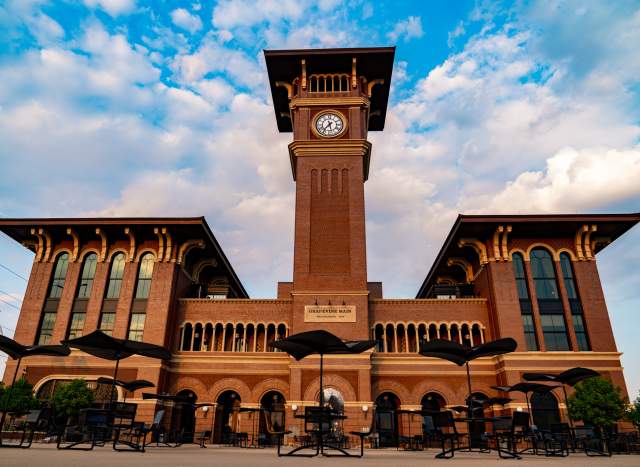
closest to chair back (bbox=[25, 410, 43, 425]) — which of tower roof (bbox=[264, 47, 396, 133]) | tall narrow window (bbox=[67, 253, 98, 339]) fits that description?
tall narrow window (bbox=[67, 253, 98, 339])

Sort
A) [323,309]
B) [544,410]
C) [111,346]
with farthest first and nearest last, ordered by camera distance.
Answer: [323,309] < [544,410] < [111,346]

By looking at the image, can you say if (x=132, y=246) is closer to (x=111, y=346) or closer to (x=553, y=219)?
(x=111, y=346)

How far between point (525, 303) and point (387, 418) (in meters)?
12.0

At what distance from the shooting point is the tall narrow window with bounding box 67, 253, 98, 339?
29.7 m

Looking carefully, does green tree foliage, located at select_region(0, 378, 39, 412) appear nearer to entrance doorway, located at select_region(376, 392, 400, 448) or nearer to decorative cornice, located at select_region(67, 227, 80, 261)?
decorative cornice, located at select_region(67, 227, 80, 261)

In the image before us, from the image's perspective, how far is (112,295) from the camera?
3058 cm

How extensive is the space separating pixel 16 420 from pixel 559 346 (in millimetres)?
33452

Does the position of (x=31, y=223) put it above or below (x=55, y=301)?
above

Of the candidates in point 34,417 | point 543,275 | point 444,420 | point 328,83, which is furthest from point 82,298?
point 543,275

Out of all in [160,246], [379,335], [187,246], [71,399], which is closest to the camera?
[71,399]

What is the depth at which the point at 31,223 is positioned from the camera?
31125 millimetres

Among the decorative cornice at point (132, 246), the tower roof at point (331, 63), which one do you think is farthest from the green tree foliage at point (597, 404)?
the decorative cornice at point (132, 246)

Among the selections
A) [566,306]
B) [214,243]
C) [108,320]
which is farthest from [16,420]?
[566,306]

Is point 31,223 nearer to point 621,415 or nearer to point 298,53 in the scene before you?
point 298,53
